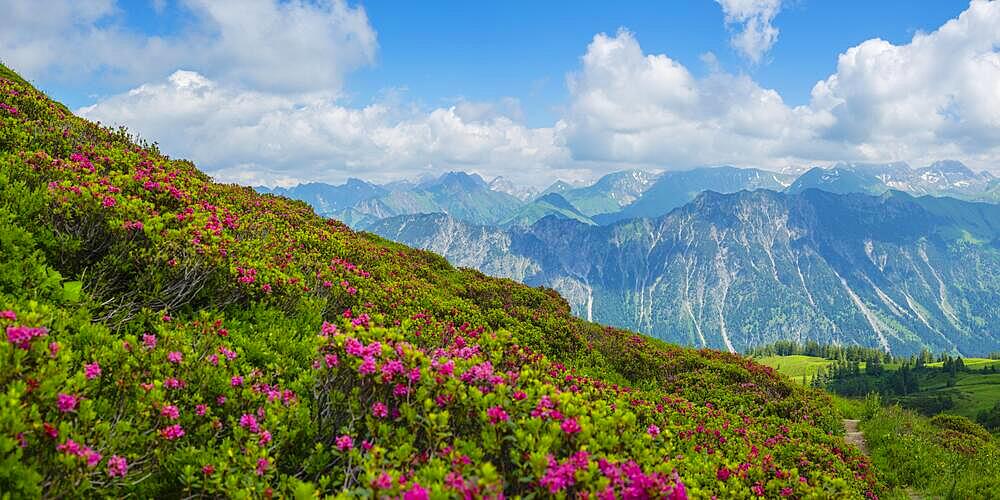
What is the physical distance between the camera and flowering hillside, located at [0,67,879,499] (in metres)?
4.50

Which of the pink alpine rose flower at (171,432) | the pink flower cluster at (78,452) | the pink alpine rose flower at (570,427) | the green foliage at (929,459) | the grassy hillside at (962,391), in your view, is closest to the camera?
the pink flower cluster at (78,452)

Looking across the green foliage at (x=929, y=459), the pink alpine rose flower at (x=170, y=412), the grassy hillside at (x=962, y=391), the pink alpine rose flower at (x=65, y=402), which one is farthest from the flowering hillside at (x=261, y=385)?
the grassy hillside at (x=962, y=391)

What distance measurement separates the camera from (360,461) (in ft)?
15.7

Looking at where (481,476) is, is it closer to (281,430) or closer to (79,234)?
(281,430)

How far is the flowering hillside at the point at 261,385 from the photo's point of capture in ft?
14.8

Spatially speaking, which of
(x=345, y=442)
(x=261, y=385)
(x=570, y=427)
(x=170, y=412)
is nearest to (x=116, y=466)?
(x=170, y=412)

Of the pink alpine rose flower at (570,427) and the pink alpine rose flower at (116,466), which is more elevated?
the pink alpine rose flower at (570,427)

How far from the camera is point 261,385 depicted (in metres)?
6.63

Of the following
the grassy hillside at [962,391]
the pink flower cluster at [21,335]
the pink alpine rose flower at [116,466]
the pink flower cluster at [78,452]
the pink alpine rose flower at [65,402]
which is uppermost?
the pink flower cluster at [21,335]

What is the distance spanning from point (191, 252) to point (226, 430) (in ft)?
14.4

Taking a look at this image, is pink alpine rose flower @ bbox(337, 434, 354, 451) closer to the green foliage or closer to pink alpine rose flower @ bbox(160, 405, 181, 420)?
pink alpine rose flower @ bbox(160, 405, 181, 420)

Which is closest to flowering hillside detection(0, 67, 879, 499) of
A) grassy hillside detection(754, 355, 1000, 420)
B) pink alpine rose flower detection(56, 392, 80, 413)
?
pink alpine rose flower detection(56, 392, 80, 413)

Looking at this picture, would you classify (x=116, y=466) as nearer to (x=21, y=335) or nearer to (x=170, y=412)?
(x=170, y=412)

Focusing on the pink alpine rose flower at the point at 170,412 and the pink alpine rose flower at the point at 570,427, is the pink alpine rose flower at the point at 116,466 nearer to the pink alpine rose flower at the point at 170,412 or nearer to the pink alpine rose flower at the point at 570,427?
the pink alpine rose flower at the point at 170,412
